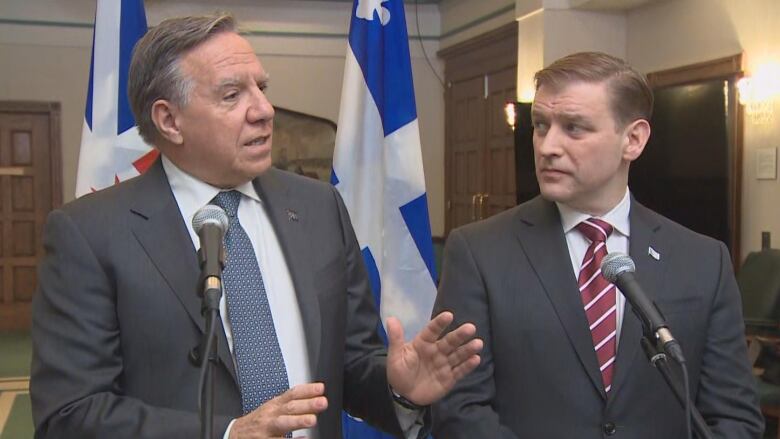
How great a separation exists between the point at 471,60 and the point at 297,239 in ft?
24.0

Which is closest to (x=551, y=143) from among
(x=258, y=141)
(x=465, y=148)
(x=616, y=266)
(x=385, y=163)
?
(x=616, y=266)

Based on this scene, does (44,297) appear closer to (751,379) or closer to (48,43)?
(751,379)

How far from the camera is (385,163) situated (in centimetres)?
292

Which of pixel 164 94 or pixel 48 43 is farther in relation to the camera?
pixel 48 43

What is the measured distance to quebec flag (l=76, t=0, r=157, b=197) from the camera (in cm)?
283

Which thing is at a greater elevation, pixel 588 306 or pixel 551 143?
pixel 551 143

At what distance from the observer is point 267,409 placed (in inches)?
49.8

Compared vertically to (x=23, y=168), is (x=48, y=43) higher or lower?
higher

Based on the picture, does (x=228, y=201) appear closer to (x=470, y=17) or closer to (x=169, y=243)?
(x=169, y=243)

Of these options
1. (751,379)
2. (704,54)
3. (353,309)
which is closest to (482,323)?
(353,309)

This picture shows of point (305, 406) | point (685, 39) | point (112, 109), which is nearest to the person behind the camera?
point (305, 406)

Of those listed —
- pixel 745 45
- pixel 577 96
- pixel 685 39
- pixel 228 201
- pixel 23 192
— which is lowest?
pixel 228 201

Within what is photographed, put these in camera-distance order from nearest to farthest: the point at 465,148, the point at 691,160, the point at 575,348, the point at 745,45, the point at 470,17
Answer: the point at 575,348, the point at 745,45, the point at 691,160, the point at 470,17, the point at 465,148

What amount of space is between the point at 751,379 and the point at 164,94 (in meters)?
1.32
